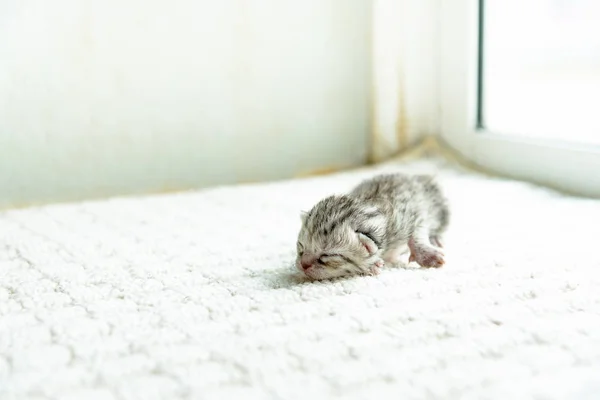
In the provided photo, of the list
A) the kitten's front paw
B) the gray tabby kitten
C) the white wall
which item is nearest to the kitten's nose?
the gray tabby kitten

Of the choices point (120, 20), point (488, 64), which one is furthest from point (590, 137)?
point (120, 20)

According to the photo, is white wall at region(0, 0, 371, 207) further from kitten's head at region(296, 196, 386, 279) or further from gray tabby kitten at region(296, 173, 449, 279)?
kitten's head at region(296, 196, 386, 279)

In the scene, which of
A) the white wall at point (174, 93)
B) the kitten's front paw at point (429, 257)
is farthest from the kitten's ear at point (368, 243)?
the white wall at point (174, 93)

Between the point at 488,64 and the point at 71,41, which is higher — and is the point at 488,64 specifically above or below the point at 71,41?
below

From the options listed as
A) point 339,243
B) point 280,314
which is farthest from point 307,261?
point 280,314

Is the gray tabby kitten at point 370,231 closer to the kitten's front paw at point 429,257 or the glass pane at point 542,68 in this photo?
the kitten's front paw at point 429,257

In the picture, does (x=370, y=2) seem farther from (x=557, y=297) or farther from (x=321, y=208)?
(x=557, y=297)
